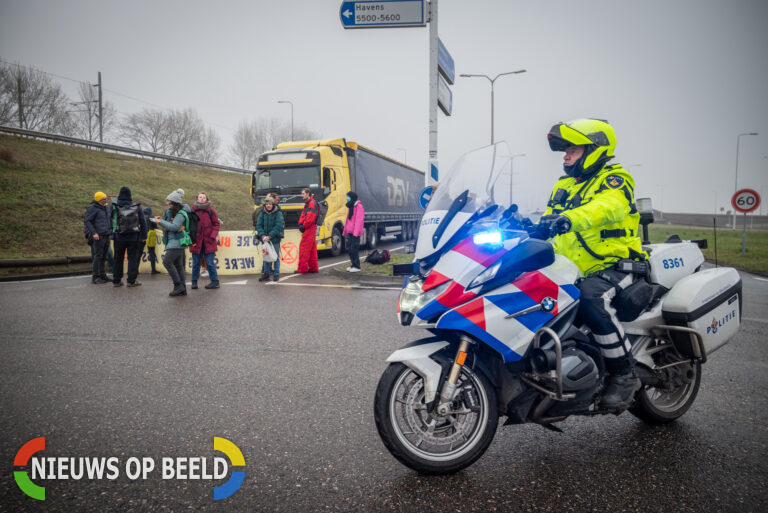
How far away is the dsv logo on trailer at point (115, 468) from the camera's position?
2.57m

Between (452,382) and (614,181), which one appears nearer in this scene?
(452,382)

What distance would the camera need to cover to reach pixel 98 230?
10.3m

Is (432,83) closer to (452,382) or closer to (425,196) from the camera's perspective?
(425,196)

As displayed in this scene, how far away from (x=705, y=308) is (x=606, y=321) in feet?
2.42

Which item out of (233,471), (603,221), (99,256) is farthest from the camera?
(99,256)

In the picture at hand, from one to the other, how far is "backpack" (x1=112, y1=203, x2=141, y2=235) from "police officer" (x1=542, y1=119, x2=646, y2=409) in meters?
8.55

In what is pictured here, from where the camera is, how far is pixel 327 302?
8.00m

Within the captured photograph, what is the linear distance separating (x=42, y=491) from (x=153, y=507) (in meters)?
0.64

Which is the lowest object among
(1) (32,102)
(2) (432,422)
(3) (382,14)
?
(2) (432,422)

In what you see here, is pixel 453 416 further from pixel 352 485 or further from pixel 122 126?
pixel 122 126

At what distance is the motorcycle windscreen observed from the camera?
106 inches

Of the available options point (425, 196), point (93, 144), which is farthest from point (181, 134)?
point (425, 196)

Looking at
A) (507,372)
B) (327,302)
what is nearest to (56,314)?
(327,302)

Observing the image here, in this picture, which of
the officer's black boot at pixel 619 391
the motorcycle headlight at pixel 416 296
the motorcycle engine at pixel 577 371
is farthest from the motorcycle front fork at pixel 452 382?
the officer's black boot at pixel 619 391
